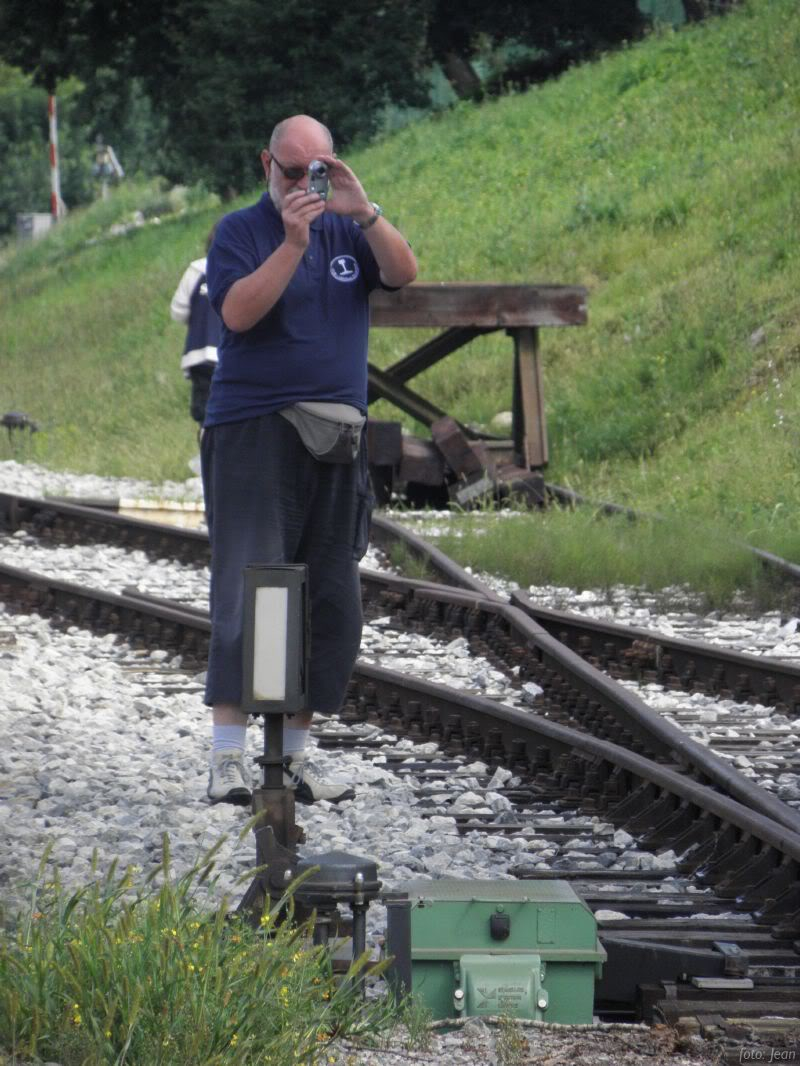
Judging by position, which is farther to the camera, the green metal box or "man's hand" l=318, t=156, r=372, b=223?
"man's hand" l=318, t=156, r=372, b=223

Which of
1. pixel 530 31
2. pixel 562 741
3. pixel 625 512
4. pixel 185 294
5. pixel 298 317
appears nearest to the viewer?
pixel 298 317

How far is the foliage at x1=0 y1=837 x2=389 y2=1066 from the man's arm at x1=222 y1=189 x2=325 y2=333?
181cm

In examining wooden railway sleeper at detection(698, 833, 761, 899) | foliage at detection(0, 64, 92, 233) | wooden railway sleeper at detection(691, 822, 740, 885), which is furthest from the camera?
foliage at detection(0, 64, 92, 233)

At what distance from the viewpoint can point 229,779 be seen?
4789mm

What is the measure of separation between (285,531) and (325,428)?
1.01ft

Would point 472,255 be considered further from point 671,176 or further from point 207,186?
point 207,186

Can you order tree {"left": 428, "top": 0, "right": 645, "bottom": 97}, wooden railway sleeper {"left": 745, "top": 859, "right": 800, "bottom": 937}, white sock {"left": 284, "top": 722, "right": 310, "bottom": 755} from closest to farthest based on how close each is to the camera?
wooden railway sleeper {"left": 745, "top": 859, "right": 800, "bottom": 937}
white sock {"left": 284, "top": 722, "right": 310, "bottom": 755}
tree {"left": 428, "top": 0, "right": 645, "bottom": 97}

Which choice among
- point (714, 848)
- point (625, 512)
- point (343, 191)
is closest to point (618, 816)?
point (714, 848)

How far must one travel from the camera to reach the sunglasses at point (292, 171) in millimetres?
4438

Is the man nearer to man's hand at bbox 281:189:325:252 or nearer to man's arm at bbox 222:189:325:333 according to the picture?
man's arm at bbox 222:189:325:333

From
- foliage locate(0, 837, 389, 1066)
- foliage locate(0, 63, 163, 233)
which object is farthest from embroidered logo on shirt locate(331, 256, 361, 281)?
foliage locate(0, 63, 163, 233)

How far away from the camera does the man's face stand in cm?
441

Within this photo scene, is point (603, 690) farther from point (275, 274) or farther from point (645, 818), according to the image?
point (275, 274)

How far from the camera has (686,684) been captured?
6.95 m
